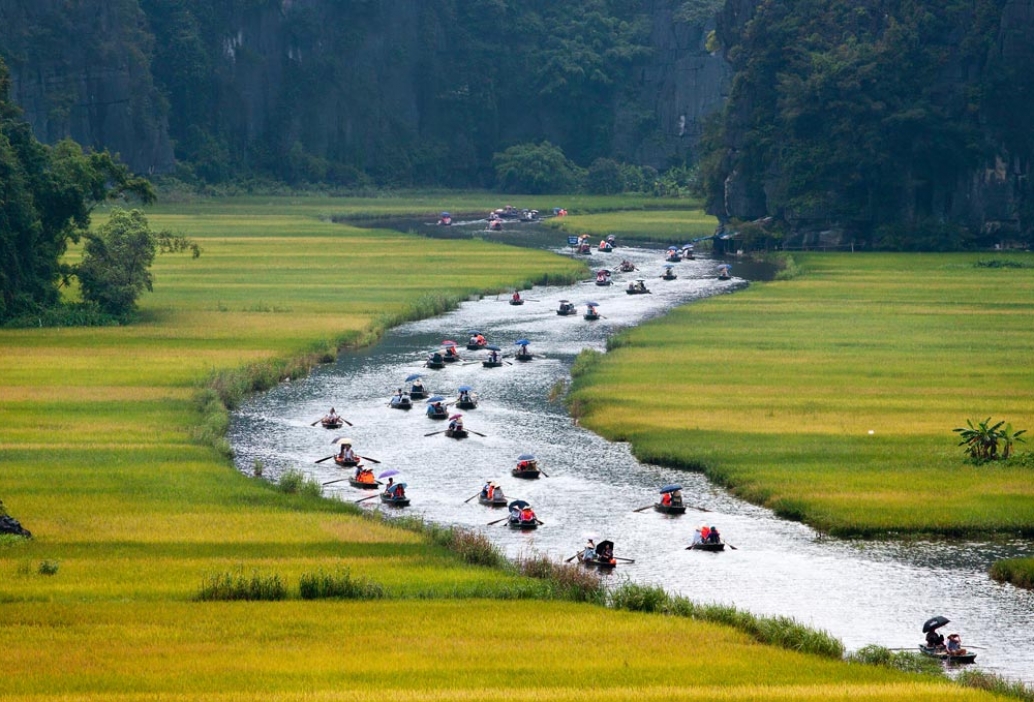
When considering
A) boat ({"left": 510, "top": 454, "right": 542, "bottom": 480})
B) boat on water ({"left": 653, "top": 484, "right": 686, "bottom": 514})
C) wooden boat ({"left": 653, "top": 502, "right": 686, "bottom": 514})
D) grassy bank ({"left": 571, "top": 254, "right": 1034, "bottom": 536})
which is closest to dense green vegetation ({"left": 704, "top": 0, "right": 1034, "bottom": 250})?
grassy bank ({"left": 571, "top": 254, "right": 1034, "bottom": 536})

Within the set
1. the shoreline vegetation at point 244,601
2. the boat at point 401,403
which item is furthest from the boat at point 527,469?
the boat at point 401,403

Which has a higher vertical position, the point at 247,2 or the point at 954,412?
the point at 247,2

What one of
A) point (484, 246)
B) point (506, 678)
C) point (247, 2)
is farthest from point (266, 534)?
point (247, 2)

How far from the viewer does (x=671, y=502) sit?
40.9m

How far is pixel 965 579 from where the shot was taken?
3528 centimetres

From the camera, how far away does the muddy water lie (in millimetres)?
33125

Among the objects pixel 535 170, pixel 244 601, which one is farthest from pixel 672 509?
pixel 535 170

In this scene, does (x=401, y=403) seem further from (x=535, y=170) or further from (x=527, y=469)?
(x=535, y=170)

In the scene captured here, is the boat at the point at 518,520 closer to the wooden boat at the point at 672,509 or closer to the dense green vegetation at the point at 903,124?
the wooden boat at the point at 672,509

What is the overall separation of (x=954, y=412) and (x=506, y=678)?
29.5 m

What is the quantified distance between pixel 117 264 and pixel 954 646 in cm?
5387

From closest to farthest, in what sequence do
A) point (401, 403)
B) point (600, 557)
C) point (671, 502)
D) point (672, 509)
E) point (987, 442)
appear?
point (600, 557)
point (672, 509)
point (671, 502)
point (987, 442)
point (401, 403)

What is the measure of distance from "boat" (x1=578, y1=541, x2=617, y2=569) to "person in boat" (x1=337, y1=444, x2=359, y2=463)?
1232cm

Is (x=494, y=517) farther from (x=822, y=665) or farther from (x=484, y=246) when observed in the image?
(x=484, y=246)
